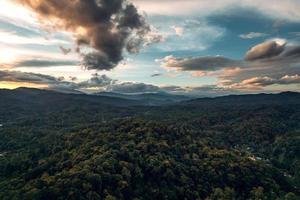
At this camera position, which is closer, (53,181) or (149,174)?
(53,181)

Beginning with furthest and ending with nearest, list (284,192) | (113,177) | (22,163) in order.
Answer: (22,163) < (284,192) < (113,177)

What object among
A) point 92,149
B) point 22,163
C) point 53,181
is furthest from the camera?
point 92,149

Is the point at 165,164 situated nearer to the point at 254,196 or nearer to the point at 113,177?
the point at 113,177

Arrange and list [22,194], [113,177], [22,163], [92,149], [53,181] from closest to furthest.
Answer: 1. [22,194]
2. [53,181]
3. [113,177]
4. [22,163]
5. [92,149]

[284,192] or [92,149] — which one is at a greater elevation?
[92,149]

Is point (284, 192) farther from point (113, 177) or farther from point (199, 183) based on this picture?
point (113, 177)

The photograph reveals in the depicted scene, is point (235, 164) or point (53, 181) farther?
point (235, 164)

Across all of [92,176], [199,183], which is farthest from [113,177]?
[199,183]

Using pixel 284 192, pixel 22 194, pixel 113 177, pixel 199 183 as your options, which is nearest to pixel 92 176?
pixel 113 177

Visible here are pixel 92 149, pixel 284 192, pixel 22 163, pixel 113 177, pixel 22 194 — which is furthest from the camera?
pixel 92 149
